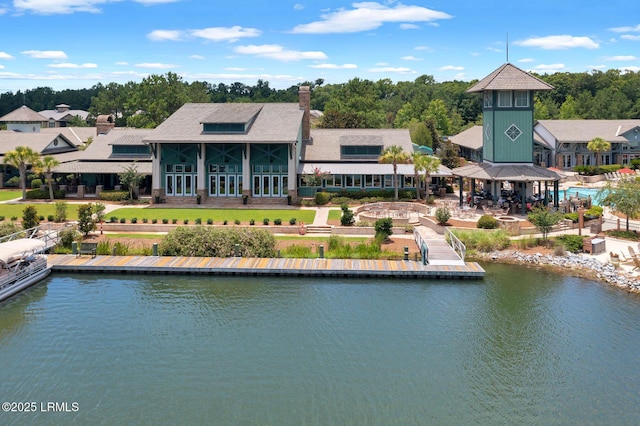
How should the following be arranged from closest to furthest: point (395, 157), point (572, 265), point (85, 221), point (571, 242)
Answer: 1. point (572, 265)
2. point (571, 242)
3. point (85, 221)
4. point (395, 157)

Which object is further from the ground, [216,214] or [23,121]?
[23,121]

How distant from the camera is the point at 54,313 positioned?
78.4ft

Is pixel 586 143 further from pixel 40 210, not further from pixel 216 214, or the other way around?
pixel 40 210

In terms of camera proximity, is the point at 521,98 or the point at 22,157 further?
the point at 22,157

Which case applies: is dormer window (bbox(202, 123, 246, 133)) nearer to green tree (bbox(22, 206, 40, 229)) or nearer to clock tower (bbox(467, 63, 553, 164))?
green tree (bbox(22, 206, 40, 229))

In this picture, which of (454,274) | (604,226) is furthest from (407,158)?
(454,274)

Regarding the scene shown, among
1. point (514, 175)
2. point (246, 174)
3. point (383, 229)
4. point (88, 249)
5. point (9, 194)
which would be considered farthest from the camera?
point (9, 194)

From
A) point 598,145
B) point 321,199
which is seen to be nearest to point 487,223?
point 321,199

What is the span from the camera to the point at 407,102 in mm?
111500

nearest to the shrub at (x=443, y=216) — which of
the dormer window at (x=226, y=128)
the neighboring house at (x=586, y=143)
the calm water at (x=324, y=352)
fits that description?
the calm water at (x=324, y=352)

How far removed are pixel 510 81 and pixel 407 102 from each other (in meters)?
70.7

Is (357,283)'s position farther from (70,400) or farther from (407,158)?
(407,158)

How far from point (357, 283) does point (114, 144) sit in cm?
3411

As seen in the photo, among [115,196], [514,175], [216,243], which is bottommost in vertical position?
[216,243]
